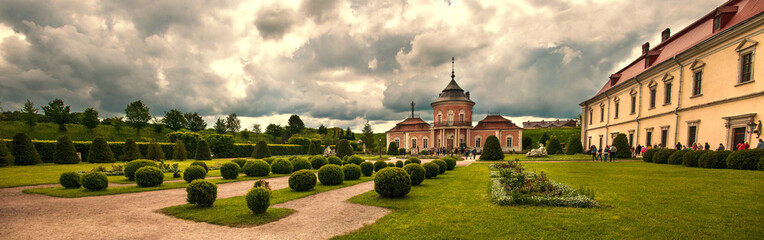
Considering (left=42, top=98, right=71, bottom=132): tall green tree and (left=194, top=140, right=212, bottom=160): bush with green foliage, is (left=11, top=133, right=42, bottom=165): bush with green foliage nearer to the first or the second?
(left=194, top=140, right=212, bottom=160): bush with green foliage

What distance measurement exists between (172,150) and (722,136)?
141ft

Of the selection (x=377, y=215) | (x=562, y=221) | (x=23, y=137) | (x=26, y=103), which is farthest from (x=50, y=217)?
(x=26, y=103)

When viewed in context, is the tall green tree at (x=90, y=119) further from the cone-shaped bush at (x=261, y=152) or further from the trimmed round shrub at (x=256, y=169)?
the trimmed round shrub at (x=256, y=169)

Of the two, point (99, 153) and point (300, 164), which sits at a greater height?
point (300, 164)

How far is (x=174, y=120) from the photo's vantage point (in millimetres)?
65938

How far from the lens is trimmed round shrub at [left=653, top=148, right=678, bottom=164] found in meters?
17.9

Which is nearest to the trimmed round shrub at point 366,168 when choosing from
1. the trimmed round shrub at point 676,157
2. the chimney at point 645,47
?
the trimmed round shrub at point 676,157

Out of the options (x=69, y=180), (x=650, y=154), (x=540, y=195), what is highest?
(x=650, y=154)

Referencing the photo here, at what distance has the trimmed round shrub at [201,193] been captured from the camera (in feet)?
24.7

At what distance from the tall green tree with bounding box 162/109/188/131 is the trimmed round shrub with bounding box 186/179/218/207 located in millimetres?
70297

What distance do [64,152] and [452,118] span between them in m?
48.0

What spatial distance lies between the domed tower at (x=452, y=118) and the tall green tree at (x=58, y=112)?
2374 inches

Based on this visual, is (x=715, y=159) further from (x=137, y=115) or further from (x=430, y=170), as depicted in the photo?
(x=137, y=115)

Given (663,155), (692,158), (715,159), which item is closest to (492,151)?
(663,155)
